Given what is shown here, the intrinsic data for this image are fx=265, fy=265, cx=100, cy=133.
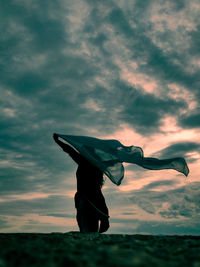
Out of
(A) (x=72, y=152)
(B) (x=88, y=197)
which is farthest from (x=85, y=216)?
(A) (x=72, y=152)

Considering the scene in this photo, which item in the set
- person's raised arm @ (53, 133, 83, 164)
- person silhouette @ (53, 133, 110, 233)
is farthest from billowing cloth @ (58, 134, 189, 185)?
person silhouette @ (53, 133, 110, 233)

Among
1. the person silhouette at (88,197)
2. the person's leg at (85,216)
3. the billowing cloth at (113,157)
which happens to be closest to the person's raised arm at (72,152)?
the person silhouette at (88,197)

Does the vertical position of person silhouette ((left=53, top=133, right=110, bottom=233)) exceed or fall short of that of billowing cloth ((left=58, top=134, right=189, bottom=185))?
it falls short

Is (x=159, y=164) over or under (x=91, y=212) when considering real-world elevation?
over

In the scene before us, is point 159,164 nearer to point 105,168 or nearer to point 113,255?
point 105,168

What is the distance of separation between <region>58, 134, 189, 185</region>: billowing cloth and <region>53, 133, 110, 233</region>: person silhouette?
0.33 meters

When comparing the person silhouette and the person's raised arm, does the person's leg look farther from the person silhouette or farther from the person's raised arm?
the person's raised arm

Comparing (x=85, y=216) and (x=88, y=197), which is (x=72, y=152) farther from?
(x=85, y=216)

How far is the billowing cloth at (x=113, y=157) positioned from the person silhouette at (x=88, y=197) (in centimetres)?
33

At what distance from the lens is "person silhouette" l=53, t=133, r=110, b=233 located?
10.2 metres

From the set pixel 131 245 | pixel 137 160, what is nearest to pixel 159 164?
A: pixel 137 160

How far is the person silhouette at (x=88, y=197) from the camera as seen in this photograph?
10172mm

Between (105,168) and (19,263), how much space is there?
623cm

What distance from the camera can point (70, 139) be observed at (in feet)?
35.1
